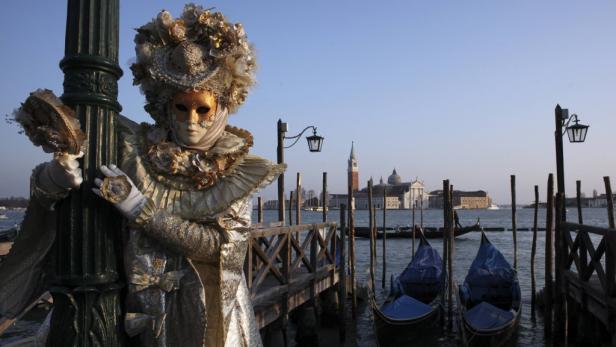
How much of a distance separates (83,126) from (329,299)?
29.1 feet

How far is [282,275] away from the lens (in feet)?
21.5

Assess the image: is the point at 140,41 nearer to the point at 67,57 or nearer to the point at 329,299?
the point at 67,57

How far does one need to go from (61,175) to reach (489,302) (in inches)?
397

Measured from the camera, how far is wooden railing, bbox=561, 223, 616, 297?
5.26 metres

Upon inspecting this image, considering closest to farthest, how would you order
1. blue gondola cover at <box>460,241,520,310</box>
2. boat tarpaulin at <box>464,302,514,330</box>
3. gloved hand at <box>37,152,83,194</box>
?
1. gloved hand at <box>37,152,83,194</box>
2. boat tarpaulin at <box>464,302,514,330</box>
3. blue gondola cover at <box>460,241,520,310</box>

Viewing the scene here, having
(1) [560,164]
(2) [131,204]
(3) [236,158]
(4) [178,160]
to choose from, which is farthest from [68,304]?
(1) [560,164]

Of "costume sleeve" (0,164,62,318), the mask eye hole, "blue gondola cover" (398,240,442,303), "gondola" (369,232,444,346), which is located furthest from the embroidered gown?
"blue gondola cover" (398,240,442,303)

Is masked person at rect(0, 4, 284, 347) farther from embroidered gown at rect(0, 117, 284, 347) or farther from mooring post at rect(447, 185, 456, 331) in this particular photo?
mooring post at rect(447, 185, 456, 331)

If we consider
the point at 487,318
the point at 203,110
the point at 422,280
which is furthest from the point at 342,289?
the point at 203,110

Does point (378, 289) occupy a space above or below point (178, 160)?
below

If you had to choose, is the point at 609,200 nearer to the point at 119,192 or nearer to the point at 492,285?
the point at 492,285

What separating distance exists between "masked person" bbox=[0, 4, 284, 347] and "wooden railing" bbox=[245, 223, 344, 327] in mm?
3566

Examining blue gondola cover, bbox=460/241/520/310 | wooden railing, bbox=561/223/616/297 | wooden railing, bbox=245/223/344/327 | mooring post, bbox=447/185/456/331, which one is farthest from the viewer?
blue gondola cover, bbox=460/241/520/310

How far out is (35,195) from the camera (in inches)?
47.1
